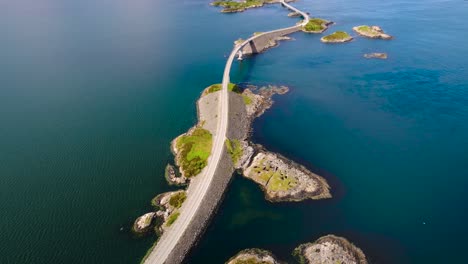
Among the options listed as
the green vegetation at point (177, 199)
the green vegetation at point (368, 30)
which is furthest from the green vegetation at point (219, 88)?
the green vegetation at point (368, 30)

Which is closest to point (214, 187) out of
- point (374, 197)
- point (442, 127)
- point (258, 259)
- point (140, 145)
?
point (258, 259)

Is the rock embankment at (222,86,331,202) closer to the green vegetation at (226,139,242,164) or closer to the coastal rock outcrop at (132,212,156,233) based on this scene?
the green vegetation at (226,139,242,164)

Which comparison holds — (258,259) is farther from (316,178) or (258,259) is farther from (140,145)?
(140,145)

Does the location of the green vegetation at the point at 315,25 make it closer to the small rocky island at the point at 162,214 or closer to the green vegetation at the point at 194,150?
the green vegetation at the point at 194,150

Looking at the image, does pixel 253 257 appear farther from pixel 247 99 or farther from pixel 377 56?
pixel 377 56

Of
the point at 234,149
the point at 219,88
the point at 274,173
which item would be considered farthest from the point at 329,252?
the point at 219,88
